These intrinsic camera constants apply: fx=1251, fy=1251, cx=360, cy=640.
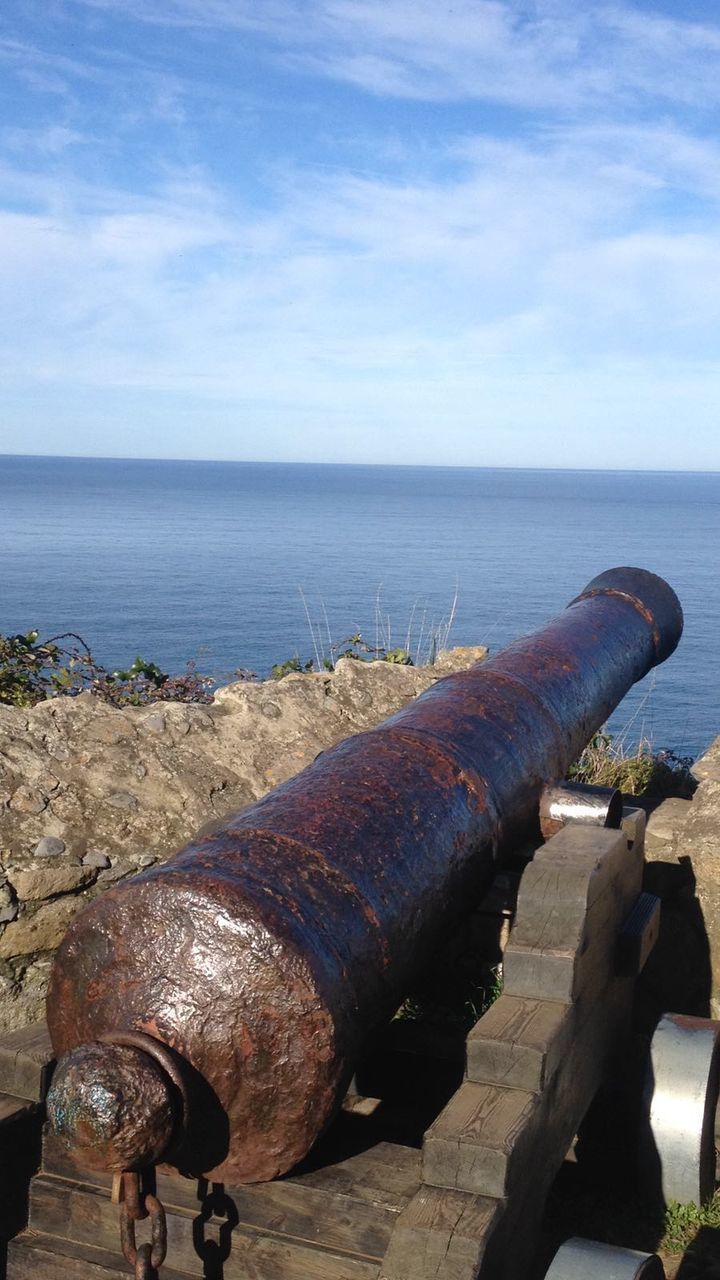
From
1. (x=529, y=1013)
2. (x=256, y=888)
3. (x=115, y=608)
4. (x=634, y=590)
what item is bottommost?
(x=115, y=608)

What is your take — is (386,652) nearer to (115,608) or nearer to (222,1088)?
(222,1088)

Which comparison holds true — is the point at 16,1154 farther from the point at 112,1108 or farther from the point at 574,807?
the point at 574,807

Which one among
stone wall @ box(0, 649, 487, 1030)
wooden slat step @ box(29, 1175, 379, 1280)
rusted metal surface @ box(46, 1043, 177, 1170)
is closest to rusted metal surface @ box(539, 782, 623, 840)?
stone wall @ box(0, 649, 487, 1030)

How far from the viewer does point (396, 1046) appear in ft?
13.0

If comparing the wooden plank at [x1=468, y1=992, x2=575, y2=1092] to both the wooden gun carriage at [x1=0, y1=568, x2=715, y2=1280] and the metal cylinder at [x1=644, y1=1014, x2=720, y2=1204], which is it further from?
the metal cylinder at [x1=644, y1=1014, x2=720, y2=1204]

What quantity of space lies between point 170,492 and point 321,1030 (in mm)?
111347

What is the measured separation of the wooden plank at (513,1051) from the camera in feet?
9.45

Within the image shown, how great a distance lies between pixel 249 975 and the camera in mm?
2416

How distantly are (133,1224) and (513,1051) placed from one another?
95 cm

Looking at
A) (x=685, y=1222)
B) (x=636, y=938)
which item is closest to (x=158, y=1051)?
(x=636, y=938)

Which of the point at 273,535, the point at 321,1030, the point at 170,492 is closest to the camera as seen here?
the point at 321,1030

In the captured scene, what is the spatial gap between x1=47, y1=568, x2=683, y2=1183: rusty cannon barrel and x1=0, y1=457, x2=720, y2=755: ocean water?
6.08 m

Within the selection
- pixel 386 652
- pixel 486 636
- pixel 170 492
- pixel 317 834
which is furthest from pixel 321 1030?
pixel 170 492

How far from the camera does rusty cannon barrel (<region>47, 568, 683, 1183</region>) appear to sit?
2314 mm
